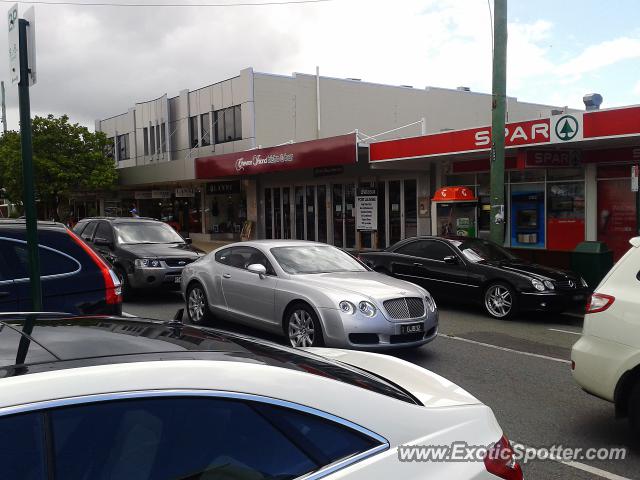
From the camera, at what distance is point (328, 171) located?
2305cm

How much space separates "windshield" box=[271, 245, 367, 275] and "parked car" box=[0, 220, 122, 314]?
2747 mm

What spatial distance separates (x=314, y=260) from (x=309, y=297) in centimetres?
130

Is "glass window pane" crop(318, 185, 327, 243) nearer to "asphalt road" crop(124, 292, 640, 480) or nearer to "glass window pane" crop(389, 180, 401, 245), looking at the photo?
"glass window pane" crop(389, 180, 401, 245)

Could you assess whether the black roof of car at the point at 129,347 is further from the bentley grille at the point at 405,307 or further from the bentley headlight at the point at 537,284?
the bentley headlight at the point at 537,284

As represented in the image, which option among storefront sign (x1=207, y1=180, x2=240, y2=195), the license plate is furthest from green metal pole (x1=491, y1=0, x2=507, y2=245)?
storefront sign (x1=207, y1=180, x2=240, y2=195)

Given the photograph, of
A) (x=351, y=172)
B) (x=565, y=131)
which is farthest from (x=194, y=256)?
(x=351, y=172)

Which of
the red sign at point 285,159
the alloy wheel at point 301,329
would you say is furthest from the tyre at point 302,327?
the red sign at point 285,159

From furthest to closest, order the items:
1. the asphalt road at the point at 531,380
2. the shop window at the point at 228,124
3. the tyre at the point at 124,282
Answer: the shop window at the point at 228,124
the tyre at the point at 124,282
the asphalt road at the point at 531,380

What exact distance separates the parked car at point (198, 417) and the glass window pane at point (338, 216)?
21479 mm

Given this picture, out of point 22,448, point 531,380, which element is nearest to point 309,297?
point 531,380

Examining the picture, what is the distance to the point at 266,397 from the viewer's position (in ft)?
6.31

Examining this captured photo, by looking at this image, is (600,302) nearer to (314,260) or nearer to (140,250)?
(314,260)

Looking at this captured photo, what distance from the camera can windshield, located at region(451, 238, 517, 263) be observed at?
11148 millimetres

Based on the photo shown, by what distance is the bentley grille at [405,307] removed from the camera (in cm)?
709
